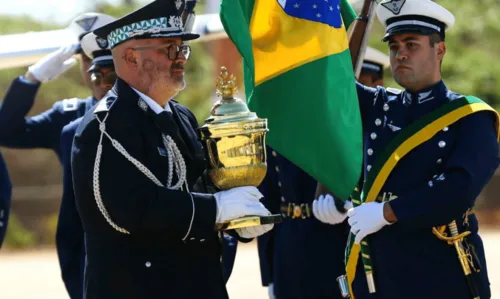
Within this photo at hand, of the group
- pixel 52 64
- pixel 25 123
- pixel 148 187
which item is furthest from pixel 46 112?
pixel 148 187

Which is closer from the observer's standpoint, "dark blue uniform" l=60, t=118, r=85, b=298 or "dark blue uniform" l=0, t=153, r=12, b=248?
"dark blue uniform" l=60, t=118, r=85, b=298

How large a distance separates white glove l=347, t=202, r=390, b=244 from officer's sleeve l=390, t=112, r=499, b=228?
7 cm

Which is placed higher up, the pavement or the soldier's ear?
the pavement

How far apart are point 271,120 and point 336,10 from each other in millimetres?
625

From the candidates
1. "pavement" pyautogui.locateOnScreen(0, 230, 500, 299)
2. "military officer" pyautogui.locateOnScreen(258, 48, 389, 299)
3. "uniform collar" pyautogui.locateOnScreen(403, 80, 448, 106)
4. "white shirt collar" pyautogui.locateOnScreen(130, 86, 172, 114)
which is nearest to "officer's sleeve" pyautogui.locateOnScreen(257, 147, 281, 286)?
"military officer" pyautogui.locateOnScreen(258, 48, 389, 299)

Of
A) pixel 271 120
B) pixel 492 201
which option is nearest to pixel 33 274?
pixel 492 201

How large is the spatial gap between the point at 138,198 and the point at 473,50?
1802 cm

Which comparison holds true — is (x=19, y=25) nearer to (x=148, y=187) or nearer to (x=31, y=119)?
(x=31, y=119)

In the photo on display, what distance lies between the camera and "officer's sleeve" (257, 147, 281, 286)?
23.4 ft

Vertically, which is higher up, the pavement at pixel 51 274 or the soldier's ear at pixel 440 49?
the pavement at pixel 51 274

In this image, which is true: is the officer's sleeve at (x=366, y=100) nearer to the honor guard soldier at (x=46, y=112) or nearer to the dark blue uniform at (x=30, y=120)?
the honor guard soldier at (x=46, y=112)

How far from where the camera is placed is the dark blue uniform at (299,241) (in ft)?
22.6

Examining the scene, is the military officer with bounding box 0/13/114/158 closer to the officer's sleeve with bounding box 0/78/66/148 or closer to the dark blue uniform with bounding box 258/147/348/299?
the officer's sleeve with bounding box 0/78/66/148

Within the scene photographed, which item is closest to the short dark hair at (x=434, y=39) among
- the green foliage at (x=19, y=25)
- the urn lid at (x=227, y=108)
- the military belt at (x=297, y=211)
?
the urn lid at (x=227, y=108)
